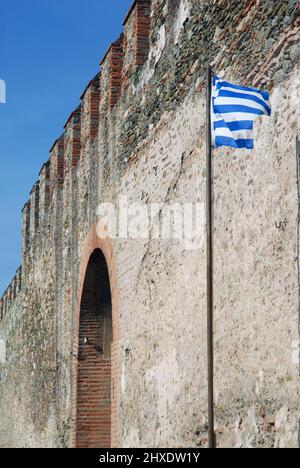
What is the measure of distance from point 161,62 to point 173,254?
1982 mm

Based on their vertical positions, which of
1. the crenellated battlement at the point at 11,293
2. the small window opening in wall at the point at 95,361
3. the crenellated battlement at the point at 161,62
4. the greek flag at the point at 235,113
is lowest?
the small window opening in wall at the point at 95,361

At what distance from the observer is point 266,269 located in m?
6.58

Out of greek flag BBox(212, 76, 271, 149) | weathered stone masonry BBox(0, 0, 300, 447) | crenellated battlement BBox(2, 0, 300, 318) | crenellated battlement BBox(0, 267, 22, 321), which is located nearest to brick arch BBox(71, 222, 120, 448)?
weathered stone masonry BBox(0, 0, 300, 447)

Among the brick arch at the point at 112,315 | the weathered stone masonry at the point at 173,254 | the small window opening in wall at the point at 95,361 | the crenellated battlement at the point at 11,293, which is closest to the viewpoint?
the weathered stone masonry at the point at 173,254

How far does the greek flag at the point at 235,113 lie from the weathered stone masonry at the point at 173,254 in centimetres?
21

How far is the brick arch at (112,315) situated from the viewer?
420 inches

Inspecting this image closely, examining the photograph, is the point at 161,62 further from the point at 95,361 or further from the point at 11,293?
the point at 11,293

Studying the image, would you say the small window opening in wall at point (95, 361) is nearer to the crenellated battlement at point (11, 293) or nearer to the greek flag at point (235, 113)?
the greek flag at point (235, 113)

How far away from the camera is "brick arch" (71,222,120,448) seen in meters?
10.7

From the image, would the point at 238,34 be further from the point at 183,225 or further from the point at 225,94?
the point at 183,225

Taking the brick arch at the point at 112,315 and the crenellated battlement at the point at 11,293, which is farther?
the crenellated battlement at the point at 11,293

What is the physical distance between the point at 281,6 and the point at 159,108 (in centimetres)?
288

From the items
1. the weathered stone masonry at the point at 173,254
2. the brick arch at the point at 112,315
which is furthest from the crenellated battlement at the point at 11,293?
the brick arch at the point at 112,315
